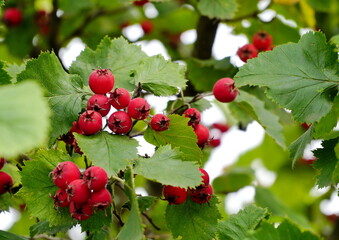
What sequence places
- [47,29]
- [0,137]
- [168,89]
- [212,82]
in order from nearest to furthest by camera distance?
1. [0,137]
2. [168,89]
3. [212,82]
4. [47,29]

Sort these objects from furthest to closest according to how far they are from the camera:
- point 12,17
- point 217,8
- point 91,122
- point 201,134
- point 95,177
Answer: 1. point 12,17
2. point 217,8
3. point 201,134
4. point 91,122
5. point 95,177

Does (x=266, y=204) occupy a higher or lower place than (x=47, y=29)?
lower

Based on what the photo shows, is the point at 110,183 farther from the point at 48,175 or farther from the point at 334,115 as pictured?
the point at 334,115

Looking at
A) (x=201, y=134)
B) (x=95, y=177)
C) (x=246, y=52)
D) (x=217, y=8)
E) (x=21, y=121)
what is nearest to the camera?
(x=21, y=121)

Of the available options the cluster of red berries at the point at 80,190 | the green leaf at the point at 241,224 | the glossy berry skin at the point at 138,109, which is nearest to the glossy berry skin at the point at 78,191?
the cluster of red berries at the point at 80,190

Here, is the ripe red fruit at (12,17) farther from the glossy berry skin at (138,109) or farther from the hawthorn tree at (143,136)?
the glossy berry skin at (138,109)

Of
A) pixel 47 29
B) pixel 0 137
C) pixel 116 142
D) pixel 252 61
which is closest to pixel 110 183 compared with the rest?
pixel 116 142

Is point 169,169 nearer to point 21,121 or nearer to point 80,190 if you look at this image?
point 80,190

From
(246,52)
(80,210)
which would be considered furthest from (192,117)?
(246,52)
